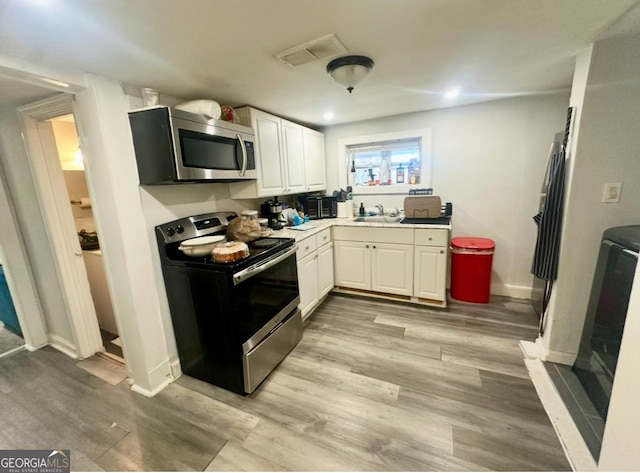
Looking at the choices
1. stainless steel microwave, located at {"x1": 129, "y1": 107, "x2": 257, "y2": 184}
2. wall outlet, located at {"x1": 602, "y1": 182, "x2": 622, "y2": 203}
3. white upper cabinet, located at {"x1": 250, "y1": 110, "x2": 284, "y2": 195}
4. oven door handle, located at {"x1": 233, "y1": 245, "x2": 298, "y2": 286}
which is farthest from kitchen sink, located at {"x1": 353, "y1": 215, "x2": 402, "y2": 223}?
stainless steel microwave, located at {"x1": 129, "y1": 107, "x2": 257, "y2": 184}

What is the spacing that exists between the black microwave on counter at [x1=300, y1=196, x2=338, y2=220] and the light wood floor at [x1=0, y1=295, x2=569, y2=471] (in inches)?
63.7

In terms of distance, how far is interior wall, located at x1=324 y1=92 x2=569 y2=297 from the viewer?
8.54 feet

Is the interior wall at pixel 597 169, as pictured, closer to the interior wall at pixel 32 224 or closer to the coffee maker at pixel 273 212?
the coffee maker at pixel 273 212

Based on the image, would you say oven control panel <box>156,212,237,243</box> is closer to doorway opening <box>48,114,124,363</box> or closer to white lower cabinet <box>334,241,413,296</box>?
doorway opening <box>48,114,124,363</box>

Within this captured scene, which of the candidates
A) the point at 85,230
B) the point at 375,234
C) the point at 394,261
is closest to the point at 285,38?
the point at 375,234

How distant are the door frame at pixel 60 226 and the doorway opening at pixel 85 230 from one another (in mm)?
194

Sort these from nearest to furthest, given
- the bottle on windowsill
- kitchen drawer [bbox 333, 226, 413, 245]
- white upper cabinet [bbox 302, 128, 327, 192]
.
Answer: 1. kitchen drawer [bbox 333, 226, 413, 245]
2. white upper cabinet [bbox 302, 128, 327, 192]
3. the bottle on windowsill

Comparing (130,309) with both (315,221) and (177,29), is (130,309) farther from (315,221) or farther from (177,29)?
(315,221)

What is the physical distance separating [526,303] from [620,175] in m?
1.67

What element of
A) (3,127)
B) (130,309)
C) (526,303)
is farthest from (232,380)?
(526,303)

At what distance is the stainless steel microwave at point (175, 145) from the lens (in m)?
1.58

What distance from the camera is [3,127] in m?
1.98

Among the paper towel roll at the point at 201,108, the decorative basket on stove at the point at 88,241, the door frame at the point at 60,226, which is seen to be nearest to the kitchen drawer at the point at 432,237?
the paper towel roll at the point at 201,108

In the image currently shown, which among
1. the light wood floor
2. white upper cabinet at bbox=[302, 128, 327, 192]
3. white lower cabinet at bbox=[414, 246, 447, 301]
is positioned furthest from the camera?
white upper cabinet at bbox=[302, 128, 327, 192]
